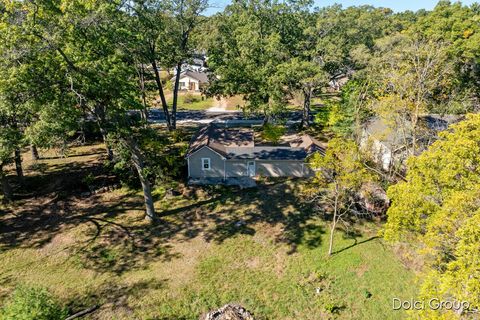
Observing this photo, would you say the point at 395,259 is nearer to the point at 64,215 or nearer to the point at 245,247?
the point at 245,247

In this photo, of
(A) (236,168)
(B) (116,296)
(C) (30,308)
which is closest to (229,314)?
(B) (116,296)

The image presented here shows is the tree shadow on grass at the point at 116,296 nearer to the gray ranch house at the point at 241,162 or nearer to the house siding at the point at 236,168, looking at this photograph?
the gray ranch house at the point at 241,162

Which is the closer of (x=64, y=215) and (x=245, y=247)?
(x=245, y=247)

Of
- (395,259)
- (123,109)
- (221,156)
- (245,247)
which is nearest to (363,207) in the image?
(395,259)

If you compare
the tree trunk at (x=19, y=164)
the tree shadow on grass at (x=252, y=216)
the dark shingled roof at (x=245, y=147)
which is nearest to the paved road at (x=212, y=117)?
the dark shingled roof at (x=245, y=147)

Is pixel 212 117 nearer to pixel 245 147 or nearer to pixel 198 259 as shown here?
pixel 245 147
